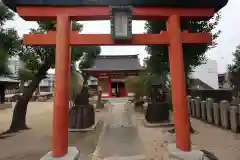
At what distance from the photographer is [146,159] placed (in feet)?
21.5

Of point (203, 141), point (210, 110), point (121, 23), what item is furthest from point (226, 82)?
point (121, 23)

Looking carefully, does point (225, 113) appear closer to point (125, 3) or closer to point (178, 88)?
point (178, 88)

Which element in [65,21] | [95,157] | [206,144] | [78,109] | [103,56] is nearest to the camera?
[65,21]

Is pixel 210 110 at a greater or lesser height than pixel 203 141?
greater

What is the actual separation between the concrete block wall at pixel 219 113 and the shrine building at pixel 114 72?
18277 millimetres

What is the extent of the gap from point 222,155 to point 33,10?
5.87 meters

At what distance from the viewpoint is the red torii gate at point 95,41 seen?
507 cm

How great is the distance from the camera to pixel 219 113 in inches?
430

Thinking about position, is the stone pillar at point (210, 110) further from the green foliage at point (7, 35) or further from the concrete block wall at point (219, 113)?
the green foliage at point (7, 35)

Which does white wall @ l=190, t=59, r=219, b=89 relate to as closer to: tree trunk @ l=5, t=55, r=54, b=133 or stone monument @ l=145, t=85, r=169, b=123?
stone monument @ l=145, t=85, r=169, b=123

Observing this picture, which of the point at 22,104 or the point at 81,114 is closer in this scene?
the point at 22,104

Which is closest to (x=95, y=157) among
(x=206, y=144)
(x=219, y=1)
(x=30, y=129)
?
(x=206, y=144)

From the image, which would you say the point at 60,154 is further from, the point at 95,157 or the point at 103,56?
the point at 103,56

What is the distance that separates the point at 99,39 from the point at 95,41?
0.10m
